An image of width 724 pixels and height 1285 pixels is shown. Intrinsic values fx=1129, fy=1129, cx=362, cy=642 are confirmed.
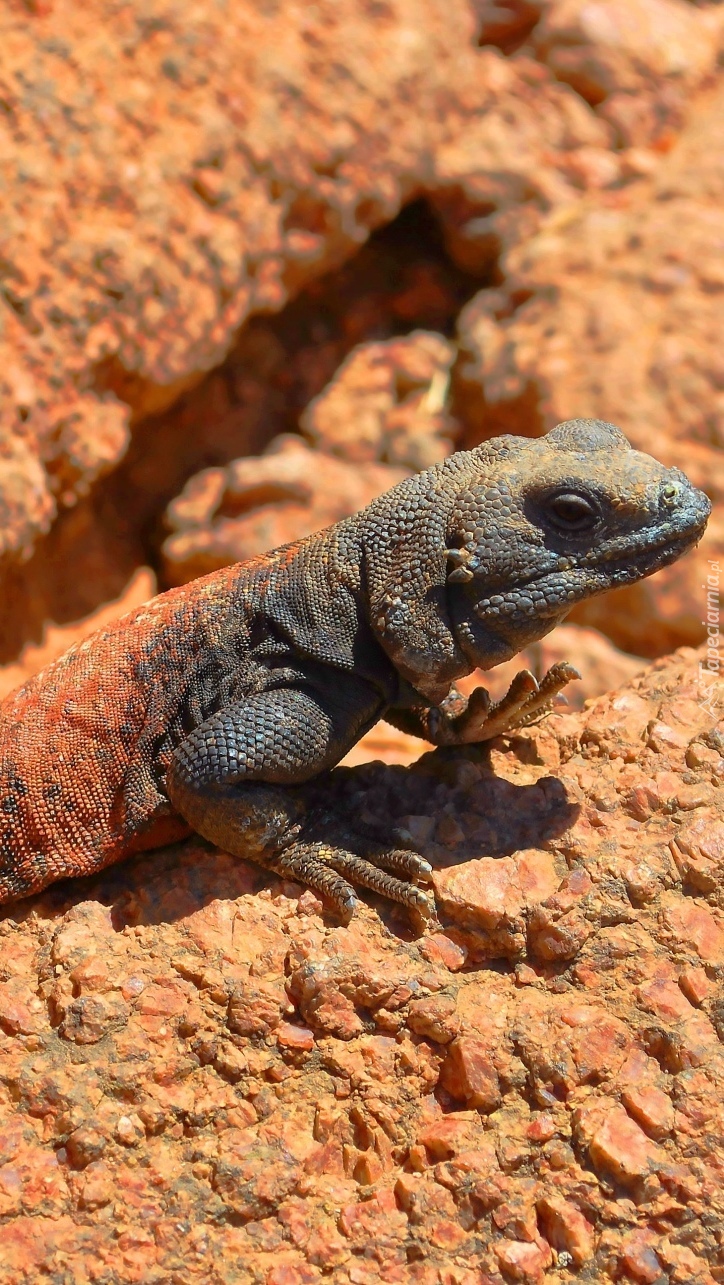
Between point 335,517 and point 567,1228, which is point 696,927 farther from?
point 335,517

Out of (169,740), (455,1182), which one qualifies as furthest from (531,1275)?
(169,740)

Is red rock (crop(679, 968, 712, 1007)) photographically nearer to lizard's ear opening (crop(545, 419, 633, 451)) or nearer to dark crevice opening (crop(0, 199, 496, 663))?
lizard's ear opening (crop(545, 419, 633, 451))

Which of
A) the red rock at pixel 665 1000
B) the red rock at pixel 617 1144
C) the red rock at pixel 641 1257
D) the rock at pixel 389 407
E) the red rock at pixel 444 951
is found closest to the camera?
the red rock at pixel 641 1257

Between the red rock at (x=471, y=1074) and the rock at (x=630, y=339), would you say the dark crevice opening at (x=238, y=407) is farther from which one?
the red rock at (x=471, y=1074)

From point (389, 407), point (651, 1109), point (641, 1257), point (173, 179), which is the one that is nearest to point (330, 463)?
point (389, 407)

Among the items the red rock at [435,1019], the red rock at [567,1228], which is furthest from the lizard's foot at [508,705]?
the red rock at [567,1228]

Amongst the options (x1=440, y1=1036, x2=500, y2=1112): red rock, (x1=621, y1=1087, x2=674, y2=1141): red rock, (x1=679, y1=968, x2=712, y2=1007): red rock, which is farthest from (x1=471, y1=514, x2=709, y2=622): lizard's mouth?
(x1=621, y1=1087, x2=674, y2=1141): red rock

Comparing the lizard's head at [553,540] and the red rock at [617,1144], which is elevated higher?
the lizard's head at [553,540]
